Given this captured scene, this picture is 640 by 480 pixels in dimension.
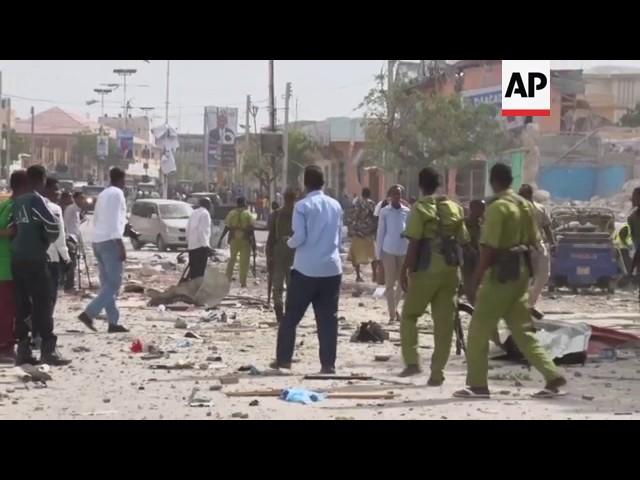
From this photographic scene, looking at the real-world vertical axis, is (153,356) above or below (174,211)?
below

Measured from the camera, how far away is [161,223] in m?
38.2

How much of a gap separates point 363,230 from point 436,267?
1346 centimetres

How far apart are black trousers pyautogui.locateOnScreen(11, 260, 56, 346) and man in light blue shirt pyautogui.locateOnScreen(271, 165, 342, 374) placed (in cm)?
219

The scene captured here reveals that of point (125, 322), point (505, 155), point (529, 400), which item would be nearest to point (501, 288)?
point (529, 400)

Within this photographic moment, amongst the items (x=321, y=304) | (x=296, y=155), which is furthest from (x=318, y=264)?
(x=296, y=155)

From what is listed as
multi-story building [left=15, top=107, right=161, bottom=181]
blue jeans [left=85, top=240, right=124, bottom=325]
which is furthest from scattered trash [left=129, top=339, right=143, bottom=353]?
multi-story building [left=15, top=107, right=161, bottom=181]

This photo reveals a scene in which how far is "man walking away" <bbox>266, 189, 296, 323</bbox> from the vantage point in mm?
14992

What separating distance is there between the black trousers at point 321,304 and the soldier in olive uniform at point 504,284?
63.3 inches

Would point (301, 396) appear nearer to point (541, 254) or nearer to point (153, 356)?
point (153, 356)

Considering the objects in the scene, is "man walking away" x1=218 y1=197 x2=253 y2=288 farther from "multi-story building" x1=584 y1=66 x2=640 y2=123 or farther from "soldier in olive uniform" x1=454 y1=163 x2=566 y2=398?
"multi-story building" x1=584 y1=66 x2=640 y2=123

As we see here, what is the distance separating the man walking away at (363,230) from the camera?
23984mm
